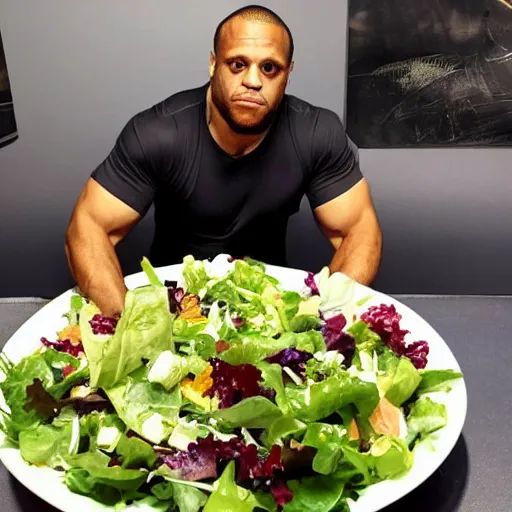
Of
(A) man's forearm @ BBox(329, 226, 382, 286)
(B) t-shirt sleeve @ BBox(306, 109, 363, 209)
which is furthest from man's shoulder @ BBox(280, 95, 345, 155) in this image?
(A) man's forearm @ BBox(329, 226, 382, 286)

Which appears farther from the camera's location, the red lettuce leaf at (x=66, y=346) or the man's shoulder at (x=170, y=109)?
the man's shoulder at (x=170, y=109)

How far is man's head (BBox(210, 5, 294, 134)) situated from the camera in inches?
48.4

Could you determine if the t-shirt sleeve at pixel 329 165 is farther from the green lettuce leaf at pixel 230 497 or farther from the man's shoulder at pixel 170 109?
the green lettuce leaf at pixel 230 497

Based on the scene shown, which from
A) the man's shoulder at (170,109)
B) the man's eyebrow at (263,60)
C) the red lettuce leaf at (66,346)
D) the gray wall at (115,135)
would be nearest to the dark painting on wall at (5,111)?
the gray wall at (115,135)

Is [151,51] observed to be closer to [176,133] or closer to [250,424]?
[176,133]

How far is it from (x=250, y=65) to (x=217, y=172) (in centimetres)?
24

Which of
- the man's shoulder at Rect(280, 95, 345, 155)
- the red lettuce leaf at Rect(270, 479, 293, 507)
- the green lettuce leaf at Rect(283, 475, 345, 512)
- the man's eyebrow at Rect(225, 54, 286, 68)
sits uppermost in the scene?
the man's eyebrow at Rect(225, 54, 286, 68)

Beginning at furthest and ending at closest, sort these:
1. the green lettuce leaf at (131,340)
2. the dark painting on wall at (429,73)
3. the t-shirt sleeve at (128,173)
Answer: the dark painting on wall at (429,73), the t-shirt sleeve at (128,173), the green lettuce leaf at (131,340)

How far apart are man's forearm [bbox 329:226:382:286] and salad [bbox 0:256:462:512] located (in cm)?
32

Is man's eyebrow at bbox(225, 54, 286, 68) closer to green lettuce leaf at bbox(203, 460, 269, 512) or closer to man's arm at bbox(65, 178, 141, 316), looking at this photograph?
man's arm at bbox(65, 178, 141, 316)

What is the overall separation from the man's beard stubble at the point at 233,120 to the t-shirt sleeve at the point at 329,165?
0.14 meters

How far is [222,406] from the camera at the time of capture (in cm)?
77

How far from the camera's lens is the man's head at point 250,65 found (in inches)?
48.4

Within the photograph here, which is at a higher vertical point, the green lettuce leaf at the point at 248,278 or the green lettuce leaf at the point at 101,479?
the green lettuce leaf at the point at 248,278
